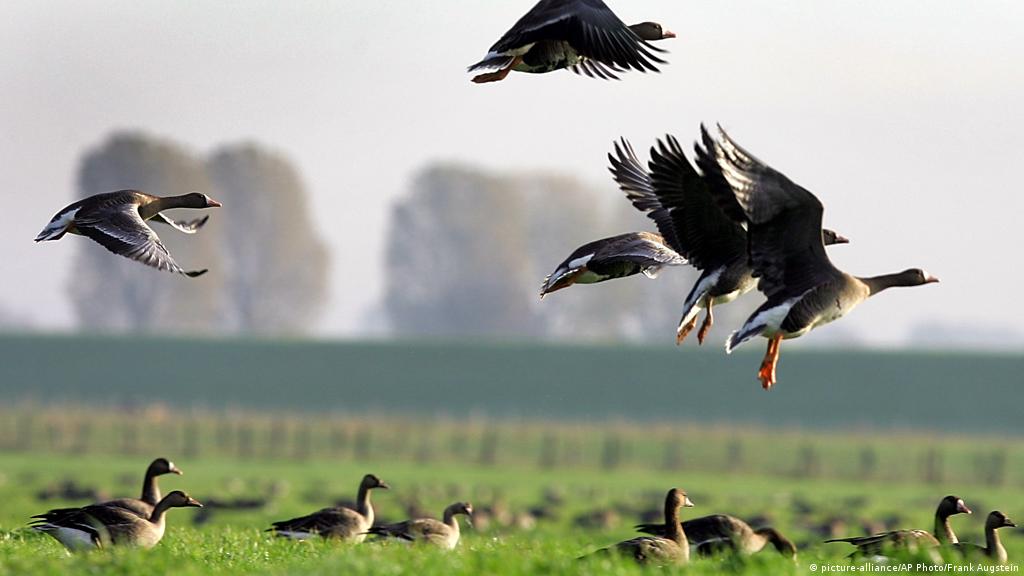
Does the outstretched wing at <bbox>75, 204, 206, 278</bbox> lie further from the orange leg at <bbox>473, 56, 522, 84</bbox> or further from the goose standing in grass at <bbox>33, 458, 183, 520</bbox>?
the orange leg at <bbox>473, 56, 522, 84</bbox>

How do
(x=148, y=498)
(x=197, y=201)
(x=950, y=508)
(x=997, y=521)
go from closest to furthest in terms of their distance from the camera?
1. (x=997, y=521)
2. (x=950, y=508)
3. (x=148, y=498)
4. (x=197, y=201)

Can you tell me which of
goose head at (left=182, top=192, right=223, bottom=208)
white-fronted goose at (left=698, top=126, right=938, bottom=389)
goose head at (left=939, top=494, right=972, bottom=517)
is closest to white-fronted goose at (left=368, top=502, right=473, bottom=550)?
goose head at (left=182, top=192, right=223, bottom=208)

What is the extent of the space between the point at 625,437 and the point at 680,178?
1426 inches

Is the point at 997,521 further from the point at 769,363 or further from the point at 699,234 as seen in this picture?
the point at 699,234

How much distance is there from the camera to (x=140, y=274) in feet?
330

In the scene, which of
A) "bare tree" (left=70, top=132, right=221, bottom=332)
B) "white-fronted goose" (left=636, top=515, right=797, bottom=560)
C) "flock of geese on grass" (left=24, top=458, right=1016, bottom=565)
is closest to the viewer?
"flock of geese on grass" (left=24, top=458, right=1016, bottom=565)

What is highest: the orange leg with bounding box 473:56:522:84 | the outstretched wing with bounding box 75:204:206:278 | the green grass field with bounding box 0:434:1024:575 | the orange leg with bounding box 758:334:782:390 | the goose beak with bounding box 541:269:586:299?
the orange leg with bounding box 473:56:522:84

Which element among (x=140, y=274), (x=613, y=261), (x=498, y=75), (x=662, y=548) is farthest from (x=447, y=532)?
(x=140, y=274)

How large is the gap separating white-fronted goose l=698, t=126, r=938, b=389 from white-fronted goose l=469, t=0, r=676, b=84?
1.95m

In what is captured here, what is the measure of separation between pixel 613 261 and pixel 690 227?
84cm

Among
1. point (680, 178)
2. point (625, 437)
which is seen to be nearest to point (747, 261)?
point (680, 178)

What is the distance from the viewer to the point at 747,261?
1452 cm

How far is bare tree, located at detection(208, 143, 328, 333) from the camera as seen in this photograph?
105125 millimetres

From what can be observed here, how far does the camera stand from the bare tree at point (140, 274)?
100000mm
